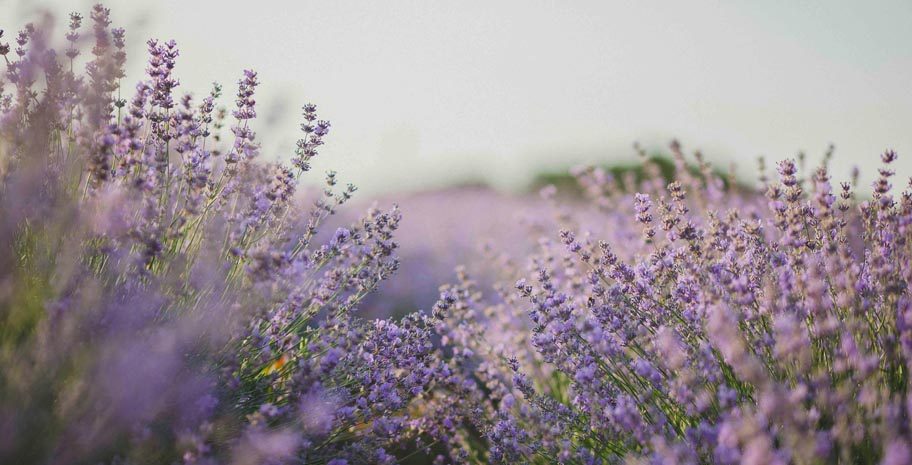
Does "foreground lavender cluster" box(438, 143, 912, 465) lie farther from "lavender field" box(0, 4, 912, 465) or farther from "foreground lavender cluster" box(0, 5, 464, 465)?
"foreground lavender cluster" box(0, 5, 464, 465)

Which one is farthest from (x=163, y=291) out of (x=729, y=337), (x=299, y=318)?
(x=729, y=337)

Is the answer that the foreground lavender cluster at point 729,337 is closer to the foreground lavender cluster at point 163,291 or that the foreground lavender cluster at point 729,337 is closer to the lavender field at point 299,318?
the lavender field at point 299,318

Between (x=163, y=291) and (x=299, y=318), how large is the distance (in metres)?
0.59

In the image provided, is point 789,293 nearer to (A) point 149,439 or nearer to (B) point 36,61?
(A) point 149,439

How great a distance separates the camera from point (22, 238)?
246 centimetres

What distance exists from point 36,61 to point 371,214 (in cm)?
119

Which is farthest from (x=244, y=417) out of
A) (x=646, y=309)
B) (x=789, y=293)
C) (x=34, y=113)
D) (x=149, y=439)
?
(x=789, y=293)

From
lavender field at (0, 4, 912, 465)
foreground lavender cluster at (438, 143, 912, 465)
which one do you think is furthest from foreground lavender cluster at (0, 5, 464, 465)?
foreground lavender cluster at (438, 143, 912, 465)

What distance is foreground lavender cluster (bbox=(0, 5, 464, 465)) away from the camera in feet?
6.05

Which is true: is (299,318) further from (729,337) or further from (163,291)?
(729,337)

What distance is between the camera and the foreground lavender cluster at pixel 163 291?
6.05ft

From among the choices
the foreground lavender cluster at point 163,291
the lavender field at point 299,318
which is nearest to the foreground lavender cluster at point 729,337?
the lavender field at point 299,318

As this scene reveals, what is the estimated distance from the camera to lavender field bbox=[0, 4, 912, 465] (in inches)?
72.9

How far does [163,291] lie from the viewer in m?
2.38
